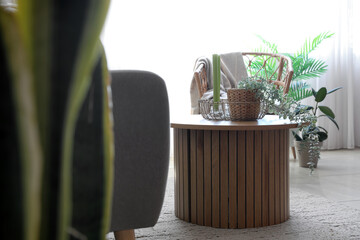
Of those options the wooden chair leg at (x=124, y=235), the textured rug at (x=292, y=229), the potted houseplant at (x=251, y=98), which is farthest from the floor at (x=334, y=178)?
the wooden chair leg at (x=124, y=235)

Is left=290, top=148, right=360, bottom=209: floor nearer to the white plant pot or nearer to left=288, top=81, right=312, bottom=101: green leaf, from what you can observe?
the white plant pot

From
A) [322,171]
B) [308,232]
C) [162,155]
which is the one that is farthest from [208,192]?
[322,171]

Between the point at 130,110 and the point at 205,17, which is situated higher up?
the point at 205,17

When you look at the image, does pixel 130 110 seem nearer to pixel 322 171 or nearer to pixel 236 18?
pixel 322 171

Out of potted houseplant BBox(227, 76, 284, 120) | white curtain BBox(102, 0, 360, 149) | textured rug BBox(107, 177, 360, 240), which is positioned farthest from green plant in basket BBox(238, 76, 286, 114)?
white curtain BBox(102, 0, 360, 149)

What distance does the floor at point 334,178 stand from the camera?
2592mm

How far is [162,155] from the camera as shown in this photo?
109 centimetres

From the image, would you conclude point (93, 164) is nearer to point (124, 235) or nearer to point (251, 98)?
point (124, 235)

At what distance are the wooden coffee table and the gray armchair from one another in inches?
30.4

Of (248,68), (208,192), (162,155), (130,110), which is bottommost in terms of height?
(208,192)

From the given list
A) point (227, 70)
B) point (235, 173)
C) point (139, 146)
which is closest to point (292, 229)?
point (235, 173)

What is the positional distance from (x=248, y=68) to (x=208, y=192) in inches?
91.4

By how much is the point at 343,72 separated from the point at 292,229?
10.0 ft

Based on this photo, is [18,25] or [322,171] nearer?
[18,25]
